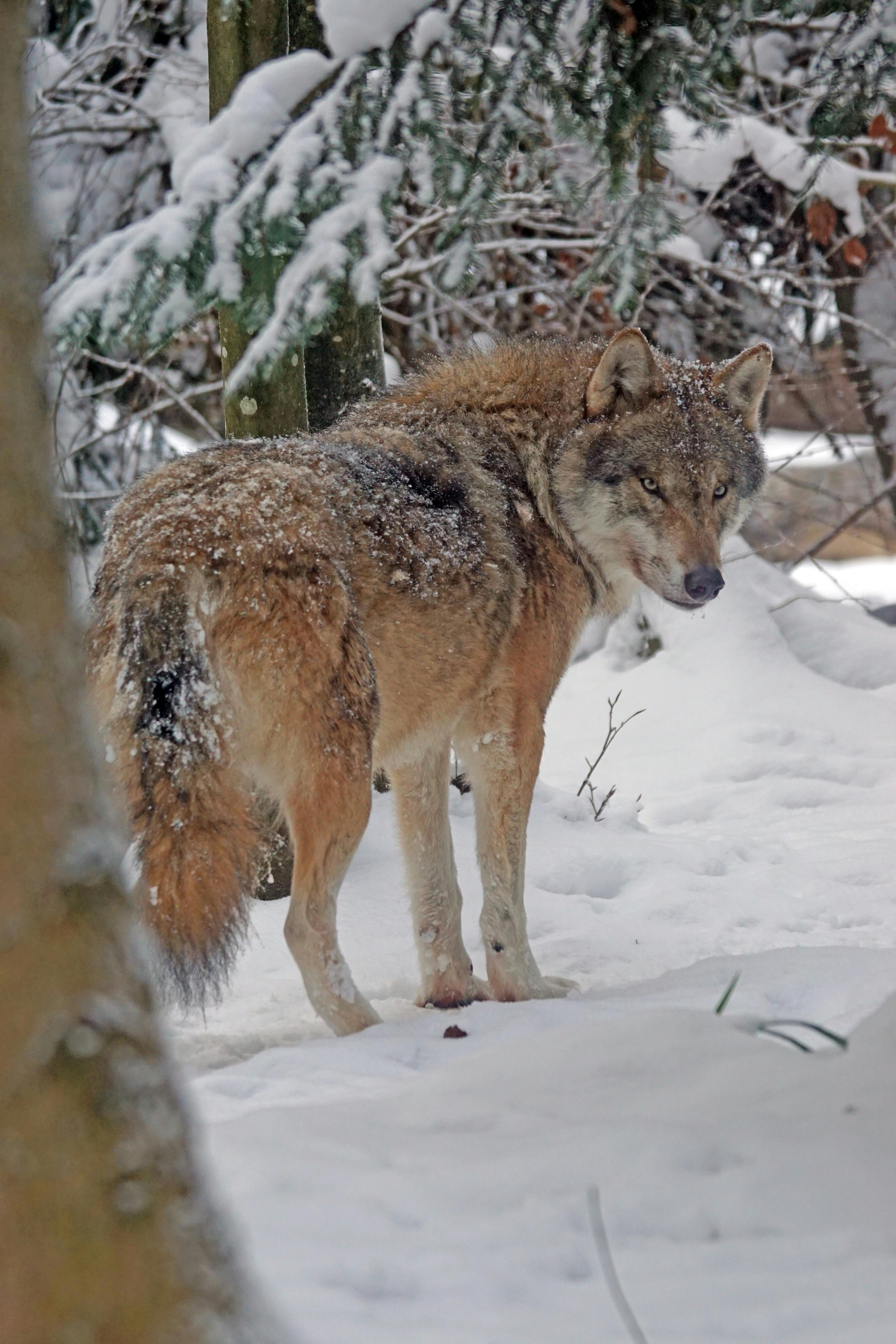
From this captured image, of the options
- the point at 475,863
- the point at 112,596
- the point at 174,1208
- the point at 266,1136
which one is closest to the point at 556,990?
the point at 475,863

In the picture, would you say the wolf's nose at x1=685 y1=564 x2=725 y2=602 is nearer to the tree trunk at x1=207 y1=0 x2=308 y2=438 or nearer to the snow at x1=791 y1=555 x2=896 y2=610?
the tree trunk at x1=207 y1=0 x2=308 y2=438

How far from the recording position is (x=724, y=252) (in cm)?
995

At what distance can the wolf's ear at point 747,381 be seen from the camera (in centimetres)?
477

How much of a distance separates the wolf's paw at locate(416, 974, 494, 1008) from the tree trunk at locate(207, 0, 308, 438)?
2096 millimetres

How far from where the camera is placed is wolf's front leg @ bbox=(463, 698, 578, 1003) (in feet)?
13.7

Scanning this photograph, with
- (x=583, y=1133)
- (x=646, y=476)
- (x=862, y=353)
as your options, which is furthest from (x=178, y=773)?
(x=862, y=353)

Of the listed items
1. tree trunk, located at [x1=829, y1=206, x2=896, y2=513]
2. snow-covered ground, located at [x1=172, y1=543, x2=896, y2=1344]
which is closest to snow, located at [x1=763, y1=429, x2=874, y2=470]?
tree trunk, located at [x1=829, y1=206, x2=896, y2=513]

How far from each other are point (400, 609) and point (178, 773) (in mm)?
910

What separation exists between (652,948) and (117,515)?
242cm

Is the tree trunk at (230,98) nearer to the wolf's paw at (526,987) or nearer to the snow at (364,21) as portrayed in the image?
the snow at (364,21)

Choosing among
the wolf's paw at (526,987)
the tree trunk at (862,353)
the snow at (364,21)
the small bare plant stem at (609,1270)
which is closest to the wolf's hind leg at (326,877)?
the wolf's paw at (526,987)

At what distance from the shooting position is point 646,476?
4.50m

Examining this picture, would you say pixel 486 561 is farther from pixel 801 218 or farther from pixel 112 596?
pixel 801 218

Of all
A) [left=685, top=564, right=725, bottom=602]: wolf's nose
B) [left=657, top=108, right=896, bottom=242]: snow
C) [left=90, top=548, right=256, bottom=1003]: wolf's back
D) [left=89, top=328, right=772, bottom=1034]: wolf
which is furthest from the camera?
[left=657, top=108, right=896, bottom=242]: snow
